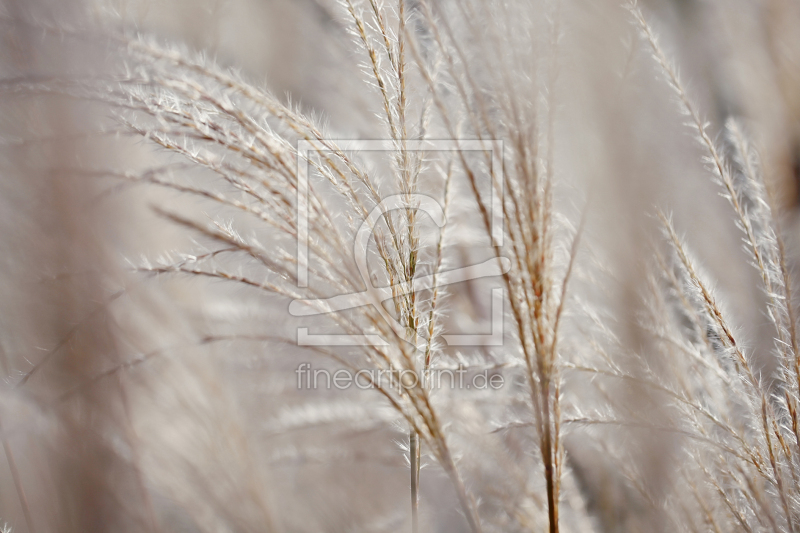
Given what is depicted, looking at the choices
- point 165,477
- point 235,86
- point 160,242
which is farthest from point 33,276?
point 235,86

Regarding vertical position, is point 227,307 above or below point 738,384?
above

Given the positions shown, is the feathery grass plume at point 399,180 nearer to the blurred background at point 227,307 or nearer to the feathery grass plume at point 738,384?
the feathery grass plume at point 738,384

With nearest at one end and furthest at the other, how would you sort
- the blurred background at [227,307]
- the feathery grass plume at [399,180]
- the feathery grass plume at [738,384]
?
the feathery grass plume at [399,180] → the feathery grass plume at [738,384] → the blurred background at [227,307]

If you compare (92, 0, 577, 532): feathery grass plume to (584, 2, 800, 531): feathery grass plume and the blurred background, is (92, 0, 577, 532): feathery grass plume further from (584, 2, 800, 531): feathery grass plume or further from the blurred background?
the blurred background

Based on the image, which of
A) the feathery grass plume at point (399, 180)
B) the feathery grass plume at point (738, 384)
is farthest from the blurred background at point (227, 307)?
the feathery grass plume at point (399, 180)

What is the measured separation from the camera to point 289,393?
119 cm

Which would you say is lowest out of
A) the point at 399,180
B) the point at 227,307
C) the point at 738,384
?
the point at 738,384

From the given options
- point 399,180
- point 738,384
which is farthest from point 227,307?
point 738,384

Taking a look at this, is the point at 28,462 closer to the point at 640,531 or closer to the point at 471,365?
the point at 471,365

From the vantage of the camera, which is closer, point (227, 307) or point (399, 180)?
point (399, 180)

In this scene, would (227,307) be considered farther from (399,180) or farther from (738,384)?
(738,384)

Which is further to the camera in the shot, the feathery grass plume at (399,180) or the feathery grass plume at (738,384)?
the feathery grass plume at (738,384)

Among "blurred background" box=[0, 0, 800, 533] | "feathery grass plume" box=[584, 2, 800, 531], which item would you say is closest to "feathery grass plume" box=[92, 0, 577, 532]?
"feathery grass plume" box=[584, 2, 800, 531]

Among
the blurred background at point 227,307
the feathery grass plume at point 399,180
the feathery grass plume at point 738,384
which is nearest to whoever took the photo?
the feathery grass plume at point 399,180
